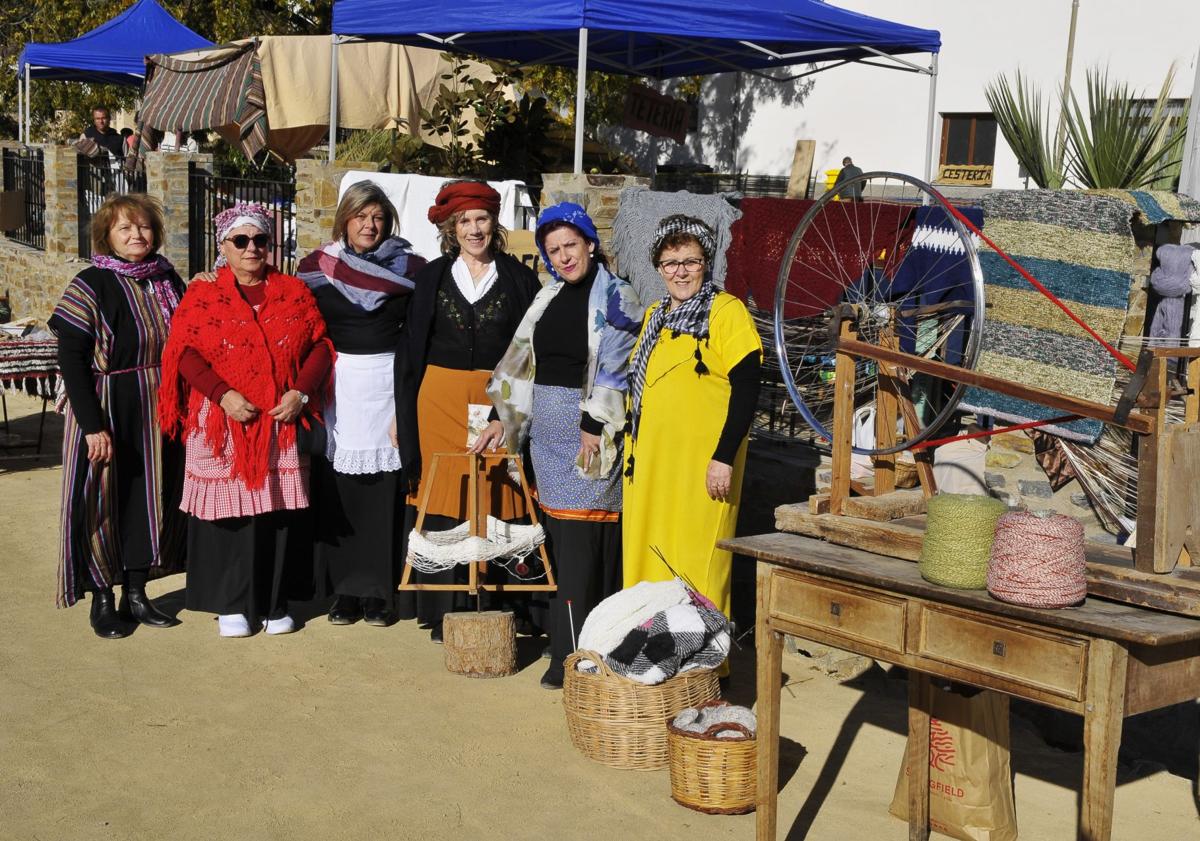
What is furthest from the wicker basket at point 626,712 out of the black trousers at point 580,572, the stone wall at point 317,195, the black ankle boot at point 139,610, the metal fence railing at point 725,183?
the metal fence railing at point 725,183

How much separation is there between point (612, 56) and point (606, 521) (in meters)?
6.32

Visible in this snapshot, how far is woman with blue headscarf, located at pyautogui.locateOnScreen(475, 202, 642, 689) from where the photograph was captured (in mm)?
5016

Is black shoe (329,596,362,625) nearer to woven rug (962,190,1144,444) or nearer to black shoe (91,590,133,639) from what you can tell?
black shoe (91,590,133,639)

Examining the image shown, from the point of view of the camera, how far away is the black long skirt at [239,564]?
5.60 meters

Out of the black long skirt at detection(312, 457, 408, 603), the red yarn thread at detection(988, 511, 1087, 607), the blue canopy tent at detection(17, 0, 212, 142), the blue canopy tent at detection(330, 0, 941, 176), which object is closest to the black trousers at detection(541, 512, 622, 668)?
the black long skirt at detection(312, 457, 408, 603)

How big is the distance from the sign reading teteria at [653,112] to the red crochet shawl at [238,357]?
430cm

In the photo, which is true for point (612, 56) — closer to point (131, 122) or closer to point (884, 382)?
point (884, 382)

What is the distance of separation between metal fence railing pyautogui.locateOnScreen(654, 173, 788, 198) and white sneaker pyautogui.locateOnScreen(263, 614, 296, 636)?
6.31 meters

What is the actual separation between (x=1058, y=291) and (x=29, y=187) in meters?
12.7

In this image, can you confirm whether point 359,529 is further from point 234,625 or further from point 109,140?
point 109,140

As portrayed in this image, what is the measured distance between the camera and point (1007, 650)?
10.1ft

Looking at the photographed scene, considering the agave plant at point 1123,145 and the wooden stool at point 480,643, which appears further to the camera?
the agave plant at point 1123,145

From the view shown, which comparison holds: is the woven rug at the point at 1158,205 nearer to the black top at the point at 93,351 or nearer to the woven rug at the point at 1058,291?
the woven rug at the point at 1058,291

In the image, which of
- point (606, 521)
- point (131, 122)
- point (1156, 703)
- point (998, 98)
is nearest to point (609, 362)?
point (606, 521)
